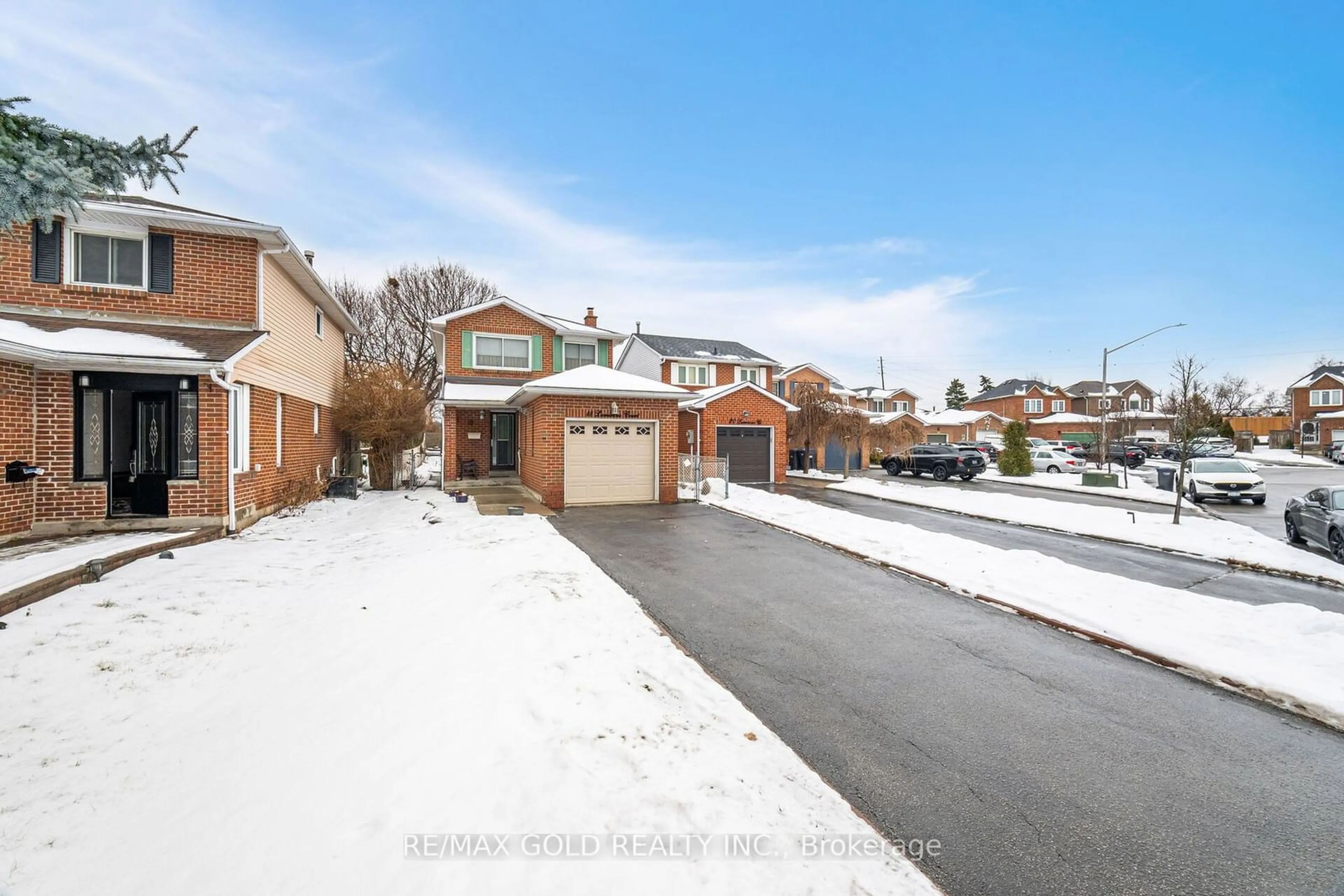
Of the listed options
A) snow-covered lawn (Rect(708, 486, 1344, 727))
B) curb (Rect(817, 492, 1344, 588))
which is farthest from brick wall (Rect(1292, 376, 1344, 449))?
snow-covered lawn (Rect(708, 486, 1344, 727))

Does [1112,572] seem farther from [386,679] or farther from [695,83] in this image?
[695,83]

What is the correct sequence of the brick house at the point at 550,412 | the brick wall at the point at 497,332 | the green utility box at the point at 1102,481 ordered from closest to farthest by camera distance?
the brick house at the point at 550,412
the brick wall at the point at 497,332
the green utility box at the point at 1102,481

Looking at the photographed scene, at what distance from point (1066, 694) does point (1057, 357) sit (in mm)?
61323

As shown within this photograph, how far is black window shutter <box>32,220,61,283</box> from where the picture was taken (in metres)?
10.2

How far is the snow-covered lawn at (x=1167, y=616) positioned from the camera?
4.71 metres

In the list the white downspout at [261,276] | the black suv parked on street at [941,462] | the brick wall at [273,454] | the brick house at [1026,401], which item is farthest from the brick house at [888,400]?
the white downspout at [261,276]

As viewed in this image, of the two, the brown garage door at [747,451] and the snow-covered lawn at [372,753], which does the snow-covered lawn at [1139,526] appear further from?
the snow-covered lawn at [372,753]

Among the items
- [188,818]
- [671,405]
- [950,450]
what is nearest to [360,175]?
[671,405]

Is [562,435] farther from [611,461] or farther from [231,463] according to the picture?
[231,463]

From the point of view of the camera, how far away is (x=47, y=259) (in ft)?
33.7

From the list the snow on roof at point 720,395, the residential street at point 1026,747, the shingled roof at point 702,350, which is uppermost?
the shingled roof at point 702,350

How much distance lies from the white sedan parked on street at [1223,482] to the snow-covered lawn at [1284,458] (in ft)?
60.6

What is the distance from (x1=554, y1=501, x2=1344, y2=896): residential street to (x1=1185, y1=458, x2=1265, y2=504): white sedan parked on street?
19124mm

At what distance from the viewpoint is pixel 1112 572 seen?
8.73 meters
